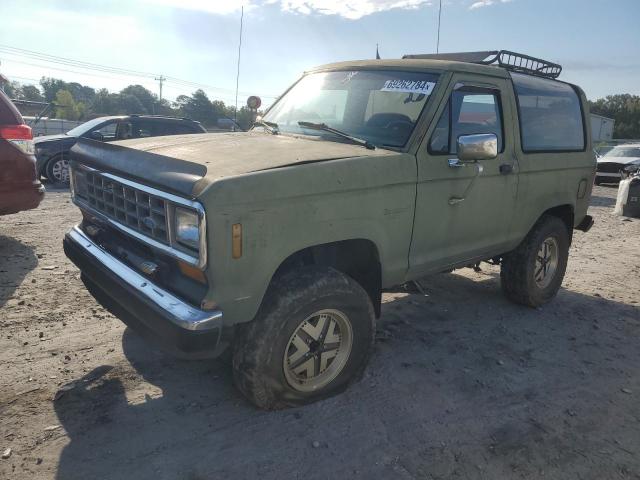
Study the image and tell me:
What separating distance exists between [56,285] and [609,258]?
7.05 m

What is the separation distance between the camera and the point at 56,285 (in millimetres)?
4711

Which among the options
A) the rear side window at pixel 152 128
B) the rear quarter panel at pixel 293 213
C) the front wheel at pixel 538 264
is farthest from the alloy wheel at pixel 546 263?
the rear side window at pixel 152 128

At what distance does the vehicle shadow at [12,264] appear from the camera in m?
4.55

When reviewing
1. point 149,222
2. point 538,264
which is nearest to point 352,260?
point 149,222

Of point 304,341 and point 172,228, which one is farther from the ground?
point 172,228

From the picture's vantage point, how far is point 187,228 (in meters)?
2.44

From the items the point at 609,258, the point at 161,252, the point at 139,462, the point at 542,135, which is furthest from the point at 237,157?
the point at 609,258

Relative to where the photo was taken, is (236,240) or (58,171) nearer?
(236,240)

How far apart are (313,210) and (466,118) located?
5.36 ft

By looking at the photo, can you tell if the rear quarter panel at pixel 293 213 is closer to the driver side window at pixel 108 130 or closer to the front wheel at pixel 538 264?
the front wheel at pixel 538 264

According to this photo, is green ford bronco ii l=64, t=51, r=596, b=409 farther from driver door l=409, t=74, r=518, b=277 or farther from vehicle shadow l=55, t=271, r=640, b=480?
vehicle shadow l=55, t=271, r=640, b=480

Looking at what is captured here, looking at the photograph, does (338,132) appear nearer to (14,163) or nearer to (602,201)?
(14,163)

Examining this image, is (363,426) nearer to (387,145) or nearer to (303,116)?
(387,145)

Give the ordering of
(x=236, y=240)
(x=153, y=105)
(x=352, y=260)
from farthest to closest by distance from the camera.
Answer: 1. (x=153, y=105)
2. (x=352, y=260)
3. (x=236, y=240)
